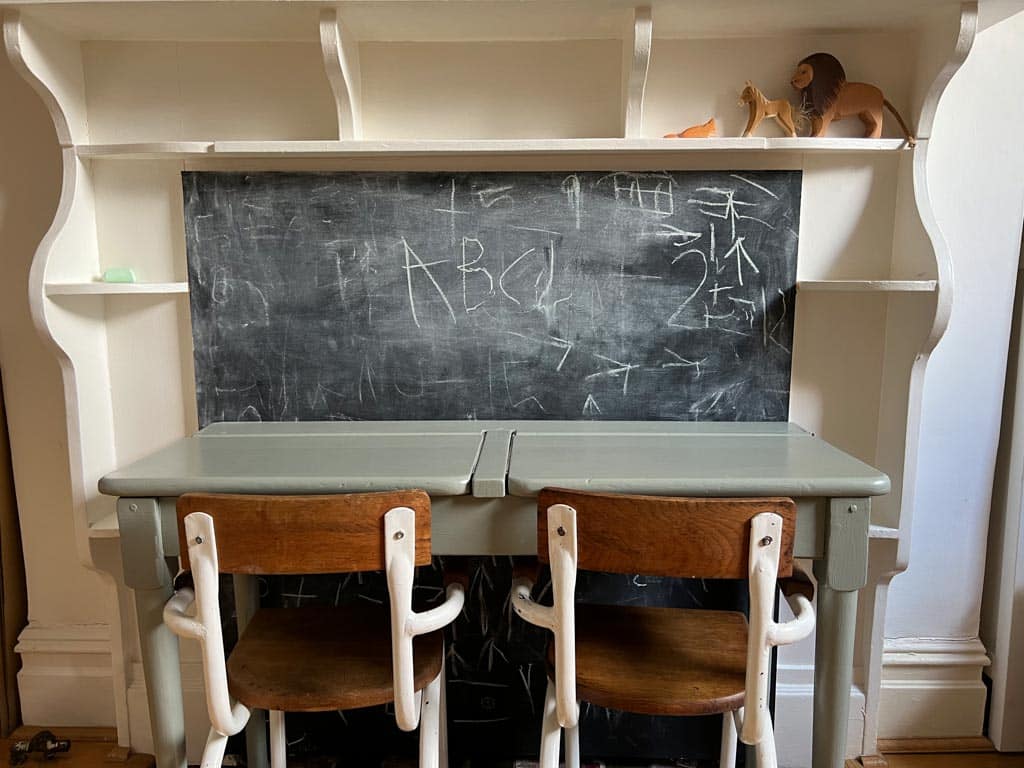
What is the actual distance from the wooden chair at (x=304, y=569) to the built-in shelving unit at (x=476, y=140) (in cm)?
68

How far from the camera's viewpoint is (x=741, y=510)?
1.08 meters

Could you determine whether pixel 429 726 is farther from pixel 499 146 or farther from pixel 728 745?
pixel 499 146

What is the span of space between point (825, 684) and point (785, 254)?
941 millimetres

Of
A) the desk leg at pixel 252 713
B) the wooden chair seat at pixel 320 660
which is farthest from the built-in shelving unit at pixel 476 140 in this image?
the wooden chair seat at pixel 320 660

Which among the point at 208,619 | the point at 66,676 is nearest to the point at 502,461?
the point at 208,619

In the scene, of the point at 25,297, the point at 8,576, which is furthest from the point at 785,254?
the point at 8,576

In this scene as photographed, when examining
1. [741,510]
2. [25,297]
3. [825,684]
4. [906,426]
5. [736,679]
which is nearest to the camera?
[741,510]

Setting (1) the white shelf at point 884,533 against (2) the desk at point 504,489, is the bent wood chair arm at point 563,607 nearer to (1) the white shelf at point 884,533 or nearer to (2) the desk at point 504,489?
(2) the desk at point 504,489

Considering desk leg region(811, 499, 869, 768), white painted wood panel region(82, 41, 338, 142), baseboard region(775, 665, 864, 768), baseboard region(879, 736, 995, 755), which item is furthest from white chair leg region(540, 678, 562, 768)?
white painted wood panel region(82, 41, 338, 142)

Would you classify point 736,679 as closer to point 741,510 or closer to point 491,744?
point 741,510

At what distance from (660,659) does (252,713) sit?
98 cm

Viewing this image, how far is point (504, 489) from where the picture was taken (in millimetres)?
1250

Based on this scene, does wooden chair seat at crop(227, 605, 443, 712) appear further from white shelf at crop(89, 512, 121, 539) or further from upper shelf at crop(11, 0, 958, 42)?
upper shelf at crop(11, 0, 958, 42)

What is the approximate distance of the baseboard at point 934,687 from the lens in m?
1.87
